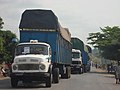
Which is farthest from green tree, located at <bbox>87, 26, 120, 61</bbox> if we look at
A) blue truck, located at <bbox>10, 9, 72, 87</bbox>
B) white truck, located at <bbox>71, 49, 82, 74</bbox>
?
blue truck, located at <bbox>10, 9, 72, 87</bbox>

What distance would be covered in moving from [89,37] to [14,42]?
63.4 m

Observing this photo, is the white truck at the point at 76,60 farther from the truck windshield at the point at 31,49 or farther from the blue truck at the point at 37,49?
the truck windshield at the point at 31,49

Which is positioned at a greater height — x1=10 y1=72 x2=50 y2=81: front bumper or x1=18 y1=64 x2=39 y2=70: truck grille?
x1=18 y1=64 x2=39 y2=70: truck grille

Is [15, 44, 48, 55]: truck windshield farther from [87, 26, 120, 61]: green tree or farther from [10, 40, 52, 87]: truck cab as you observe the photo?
[87, 26, 120, 61]: green tree

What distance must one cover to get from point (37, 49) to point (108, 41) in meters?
55.9

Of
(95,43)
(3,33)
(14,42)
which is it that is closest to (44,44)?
(14,42)

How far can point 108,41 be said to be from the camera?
78.4 metres

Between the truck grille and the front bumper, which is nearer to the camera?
the front bumper

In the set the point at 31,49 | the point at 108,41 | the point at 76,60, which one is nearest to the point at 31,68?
the point at 31,49

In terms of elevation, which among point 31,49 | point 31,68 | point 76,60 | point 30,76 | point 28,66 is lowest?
point 30,76

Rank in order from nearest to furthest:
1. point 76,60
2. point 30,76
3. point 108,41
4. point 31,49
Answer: point 30,76
point 31,49
point 76,60
point 108,41

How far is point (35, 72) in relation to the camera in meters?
22.2

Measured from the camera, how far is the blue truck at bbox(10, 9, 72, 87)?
22234 millimetres

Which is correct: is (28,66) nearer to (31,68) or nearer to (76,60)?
(31,68)
